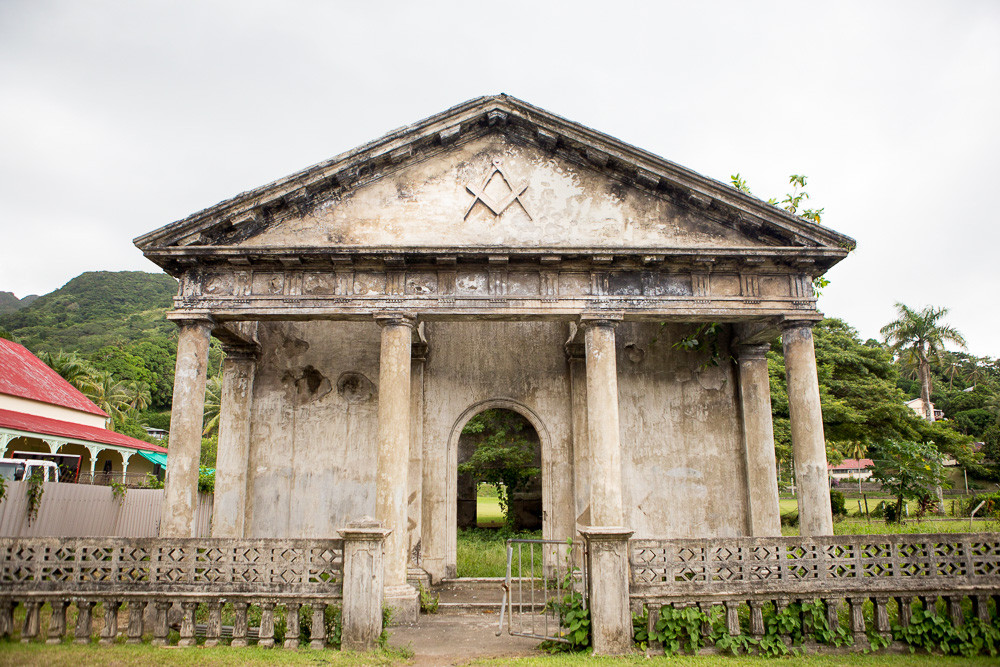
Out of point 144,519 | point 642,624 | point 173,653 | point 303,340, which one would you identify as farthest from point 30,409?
point 642,624

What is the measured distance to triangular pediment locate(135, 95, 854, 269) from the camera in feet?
33.0

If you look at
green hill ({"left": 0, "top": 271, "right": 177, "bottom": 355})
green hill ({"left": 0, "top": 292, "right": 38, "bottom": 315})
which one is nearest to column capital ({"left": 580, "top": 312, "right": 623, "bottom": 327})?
green hill ({"left": 0, "top": 271, "right": 177, "bottom": 355})

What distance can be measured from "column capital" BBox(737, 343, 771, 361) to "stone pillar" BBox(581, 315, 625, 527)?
351 centimetres

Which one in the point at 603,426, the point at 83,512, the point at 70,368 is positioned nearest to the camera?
the point at 603,426

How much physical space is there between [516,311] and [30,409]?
22216 mm

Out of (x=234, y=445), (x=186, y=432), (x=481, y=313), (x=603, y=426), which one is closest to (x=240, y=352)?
(x=234, y=445)

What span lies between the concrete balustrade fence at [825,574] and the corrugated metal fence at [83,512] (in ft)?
33.6

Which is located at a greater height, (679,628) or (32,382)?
(32,382)

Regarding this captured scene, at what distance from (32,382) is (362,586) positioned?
77.4 ft

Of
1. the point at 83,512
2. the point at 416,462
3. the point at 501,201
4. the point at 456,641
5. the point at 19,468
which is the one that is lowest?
the point at 456,641

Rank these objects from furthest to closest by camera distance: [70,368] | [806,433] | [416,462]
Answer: [70,368] → [416,462] → [806,433]

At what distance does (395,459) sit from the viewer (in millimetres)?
9414

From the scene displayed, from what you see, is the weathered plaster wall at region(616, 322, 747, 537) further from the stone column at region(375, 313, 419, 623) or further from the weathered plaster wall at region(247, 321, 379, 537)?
the weathered plaster wall at region(247, 321, 379, 537)

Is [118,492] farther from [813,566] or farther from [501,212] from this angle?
[813,566]
